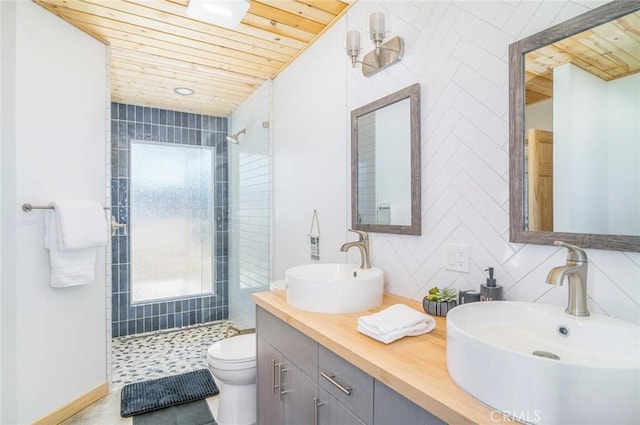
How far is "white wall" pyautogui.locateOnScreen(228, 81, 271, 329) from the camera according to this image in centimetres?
309

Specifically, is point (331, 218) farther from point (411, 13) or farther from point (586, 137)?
point (586, 137)

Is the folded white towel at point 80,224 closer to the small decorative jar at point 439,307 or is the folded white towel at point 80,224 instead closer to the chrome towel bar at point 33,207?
the chrome towel bar at point 33,207

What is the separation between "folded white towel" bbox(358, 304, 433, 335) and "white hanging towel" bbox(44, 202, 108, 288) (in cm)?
184

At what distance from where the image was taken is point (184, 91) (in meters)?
3.29

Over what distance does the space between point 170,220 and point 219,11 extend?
1.76 meters

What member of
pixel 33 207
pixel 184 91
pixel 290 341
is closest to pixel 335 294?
pixel 290 341

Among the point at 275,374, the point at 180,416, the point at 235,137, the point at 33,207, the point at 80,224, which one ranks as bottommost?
the point at 180,416

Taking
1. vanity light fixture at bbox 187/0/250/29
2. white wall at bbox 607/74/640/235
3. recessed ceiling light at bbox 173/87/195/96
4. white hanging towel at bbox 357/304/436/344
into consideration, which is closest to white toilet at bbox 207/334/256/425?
white hanging towel at bbox 357/304/436/344

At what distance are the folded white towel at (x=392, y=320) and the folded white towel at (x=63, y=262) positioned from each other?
1.85 m

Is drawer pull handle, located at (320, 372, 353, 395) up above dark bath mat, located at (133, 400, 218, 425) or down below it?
above

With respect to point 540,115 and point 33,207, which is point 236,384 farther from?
point 540,115

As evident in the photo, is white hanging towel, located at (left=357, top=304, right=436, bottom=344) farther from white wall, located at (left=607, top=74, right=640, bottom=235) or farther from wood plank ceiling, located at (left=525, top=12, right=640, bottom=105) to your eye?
wood plank ceiling, located at (left=525, top=12, right=640, bottom=105)

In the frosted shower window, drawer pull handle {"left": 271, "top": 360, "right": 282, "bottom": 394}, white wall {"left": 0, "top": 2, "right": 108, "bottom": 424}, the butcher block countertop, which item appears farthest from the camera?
the frosted shower window

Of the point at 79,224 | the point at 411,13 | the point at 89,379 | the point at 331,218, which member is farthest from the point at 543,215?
the point at 89,379
